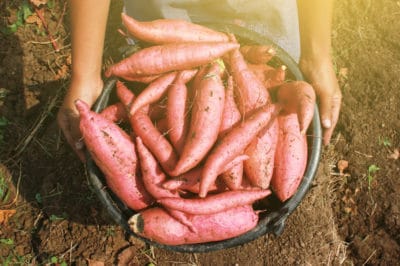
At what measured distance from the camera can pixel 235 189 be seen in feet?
5.06

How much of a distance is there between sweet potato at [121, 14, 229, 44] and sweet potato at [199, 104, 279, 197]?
364 mm

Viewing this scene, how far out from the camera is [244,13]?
2.06m

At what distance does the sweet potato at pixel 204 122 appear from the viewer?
1.46m

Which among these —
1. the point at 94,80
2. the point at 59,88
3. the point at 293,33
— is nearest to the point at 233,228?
the point at 94,80

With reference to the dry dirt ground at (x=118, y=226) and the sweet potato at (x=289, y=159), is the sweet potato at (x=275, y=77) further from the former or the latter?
the dry dirt ground at (x=118, y=226)

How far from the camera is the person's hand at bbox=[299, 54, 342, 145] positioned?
169 centimetres

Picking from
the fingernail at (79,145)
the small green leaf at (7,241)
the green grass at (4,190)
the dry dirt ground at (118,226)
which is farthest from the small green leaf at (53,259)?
the fingernail at (79,145)

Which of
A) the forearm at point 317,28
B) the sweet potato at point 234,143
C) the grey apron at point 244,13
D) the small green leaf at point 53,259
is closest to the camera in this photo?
the sweet potato at point 234,143

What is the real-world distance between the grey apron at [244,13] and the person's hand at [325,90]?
0.34 m

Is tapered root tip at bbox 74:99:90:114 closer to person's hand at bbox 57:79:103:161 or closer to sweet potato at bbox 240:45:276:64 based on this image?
person's hand at bbox 57:79:103:161

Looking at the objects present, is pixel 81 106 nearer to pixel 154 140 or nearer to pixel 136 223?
pixel 154 140

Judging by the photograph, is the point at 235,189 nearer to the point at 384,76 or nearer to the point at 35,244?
the point at 35,244

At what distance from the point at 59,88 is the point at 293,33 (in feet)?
4.88

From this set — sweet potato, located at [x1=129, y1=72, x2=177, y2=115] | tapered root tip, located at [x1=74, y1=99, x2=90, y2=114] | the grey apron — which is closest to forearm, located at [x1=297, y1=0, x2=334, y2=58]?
the grey apron
